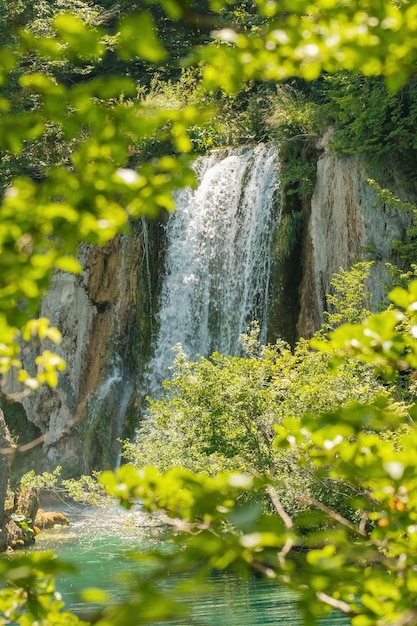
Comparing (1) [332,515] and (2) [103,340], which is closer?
(1) [332,515]

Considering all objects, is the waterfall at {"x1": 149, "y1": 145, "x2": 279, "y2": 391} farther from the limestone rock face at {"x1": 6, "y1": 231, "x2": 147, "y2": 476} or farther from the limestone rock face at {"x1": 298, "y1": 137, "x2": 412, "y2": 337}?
the limestone rock face at {"x1": 298, "y1": 137, "x2": 412, "y2": 337}

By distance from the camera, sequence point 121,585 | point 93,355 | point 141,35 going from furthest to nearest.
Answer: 1. point 93,355
2. point 121,585
3. point 141,35

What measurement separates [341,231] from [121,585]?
327 inches

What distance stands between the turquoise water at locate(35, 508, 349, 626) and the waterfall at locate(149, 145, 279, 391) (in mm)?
4288

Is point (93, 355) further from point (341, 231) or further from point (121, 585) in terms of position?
point (121, 585)

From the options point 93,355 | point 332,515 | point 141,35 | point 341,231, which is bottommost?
point 332,515

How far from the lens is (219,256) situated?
21.4m

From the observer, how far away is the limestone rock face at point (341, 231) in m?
16.9

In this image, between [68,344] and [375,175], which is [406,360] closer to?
[375,175]

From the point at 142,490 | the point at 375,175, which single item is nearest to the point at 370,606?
the point at 142,490

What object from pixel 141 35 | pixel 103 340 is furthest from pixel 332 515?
pixel 103 340

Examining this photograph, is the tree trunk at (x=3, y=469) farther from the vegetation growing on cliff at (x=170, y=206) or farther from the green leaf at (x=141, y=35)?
the green leaf at (x=141, y=35)

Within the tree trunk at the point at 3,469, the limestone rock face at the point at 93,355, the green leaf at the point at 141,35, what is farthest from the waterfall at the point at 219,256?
the green leaf at the point at 141,35

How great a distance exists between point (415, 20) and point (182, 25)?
27.7 metres
